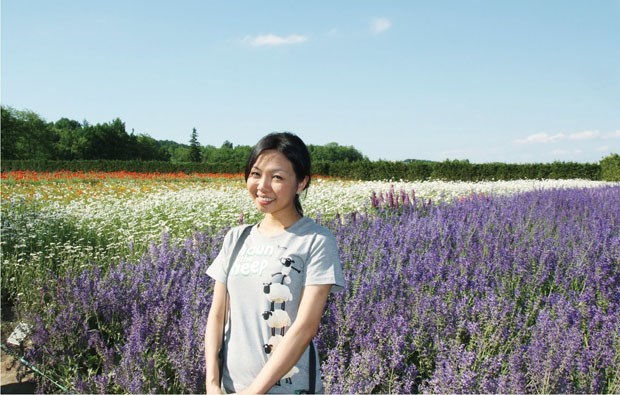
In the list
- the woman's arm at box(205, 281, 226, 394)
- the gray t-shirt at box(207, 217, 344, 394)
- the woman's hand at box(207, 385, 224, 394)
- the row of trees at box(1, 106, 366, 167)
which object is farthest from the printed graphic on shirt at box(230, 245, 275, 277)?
the row of trees at box(1, 106, 366, 167)

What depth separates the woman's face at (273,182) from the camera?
1656mm

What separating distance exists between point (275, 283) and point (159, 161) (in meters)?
39.7

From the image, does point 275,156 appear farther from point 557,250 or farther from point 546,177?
point 546,177

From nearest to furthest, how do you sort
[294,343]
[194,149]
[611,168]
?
[294,343]
[611,168]
[194,149]

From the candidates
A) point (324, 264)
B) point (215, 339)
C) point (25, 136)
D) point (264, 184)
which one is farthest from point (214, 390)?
point (25, 136)

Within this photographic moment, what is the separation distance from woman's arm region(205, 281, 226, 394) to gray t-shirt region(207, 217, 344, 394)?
4 cm

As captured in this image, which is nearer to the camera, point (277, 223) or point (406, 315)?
point (277, 223)

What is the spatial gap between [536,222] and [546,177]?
21.3 metres

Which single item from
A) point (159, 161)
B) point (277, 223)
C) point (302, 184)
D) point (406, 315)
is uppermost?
Answer: point (159, 161)

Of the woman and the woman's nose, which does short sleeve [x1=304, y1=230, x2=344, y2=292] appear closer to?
the woman

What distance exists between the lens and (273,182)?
165cm

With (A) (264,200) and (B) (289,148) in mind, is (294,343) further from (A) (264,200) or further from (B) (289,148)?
(B) (289,148)

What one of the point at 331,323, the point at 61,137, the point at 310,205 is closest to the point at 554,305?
the point at 331,323

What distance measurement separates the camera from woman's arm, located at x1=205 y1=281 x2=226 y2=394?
1615 millimetres
